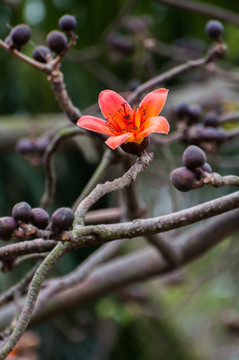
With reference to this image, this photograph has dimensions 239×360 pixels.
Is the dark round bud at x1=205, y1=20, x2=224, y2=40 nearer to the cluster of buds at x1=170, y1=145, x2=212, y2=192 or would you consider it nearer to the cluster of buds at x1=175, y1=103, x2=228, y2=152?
the cluster of buds at x1=175, y1=103, x2=228, y2=152

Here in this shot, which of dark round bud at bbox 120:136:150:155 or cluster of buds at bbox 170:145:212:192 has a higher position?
dark round bud at bbox 120:136:150:155

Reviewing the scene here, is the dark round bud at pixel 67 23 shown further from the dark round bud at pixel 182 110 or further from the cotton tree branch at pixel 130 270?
the cotton tree branch at pixel 130 270

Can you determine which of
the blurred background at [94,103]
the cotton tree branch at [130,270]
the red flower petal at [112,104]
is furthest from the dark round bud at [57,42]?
the blurred background at [94,103]

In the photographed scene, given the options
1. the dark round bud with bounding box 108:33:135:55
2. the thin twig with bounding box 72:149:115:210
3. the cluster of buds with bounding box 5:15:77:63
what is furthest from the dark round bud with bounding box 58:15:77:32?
the dark round bud with bounding box 108:33:135:55

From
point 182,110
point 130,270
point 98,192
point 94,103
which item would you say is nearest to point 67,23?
point 182,110

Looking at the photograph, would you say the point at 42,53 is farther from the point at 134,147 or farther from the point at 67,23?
the point at 134,147

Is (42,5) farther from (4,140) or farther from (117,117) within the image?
(117,117)
